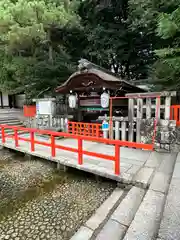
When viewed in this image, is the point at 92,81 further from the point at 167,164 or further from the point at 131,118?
the point at 167,164

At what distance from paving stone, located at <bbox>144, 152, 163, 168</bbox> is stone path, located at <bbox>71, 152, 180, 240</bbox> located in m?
0.64

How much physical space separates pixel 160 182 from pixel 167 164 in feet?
3.72

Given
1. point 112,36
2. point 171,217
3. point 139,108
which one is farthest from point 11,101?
point 171,217

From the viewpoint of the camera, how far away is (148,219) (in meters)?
2.30

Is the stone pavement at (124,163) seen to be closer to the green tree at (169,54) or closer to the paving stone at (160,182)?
the paving stone at (160,182)

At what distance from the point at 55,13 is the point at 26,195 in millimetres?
9174

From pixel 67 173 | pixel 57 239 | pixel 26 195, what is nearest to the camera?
pixel 57 239

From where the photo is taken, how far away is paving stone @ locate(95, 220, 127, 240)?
2149mm

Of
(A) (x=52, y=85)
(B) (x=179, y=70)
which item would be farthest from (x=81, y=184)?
(A) (x=52, y=85)

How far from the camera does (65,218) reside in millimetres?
2865

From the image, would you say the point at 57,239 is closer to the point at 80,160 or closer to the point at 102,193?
the point at 102,193

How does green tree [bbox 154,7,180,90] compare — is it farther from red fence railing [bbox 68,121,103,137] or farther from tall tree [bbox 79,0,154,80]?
tall tree [bbox 79,0,154,80]


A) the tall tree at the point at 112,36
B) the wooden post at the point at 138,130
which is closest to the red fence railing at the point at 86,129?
the wooden post at the point at 138,130

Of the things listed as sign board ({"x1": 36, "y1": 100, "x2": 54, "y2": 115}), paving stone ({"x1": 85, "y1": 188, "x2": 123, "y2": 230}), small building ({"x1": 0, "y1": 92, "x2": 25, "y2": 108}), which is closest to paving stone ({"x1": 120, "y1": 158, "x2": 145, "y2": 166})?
paving stone ({"x1": 85, "y1": 188, "x2": 123, "y2": 230})
